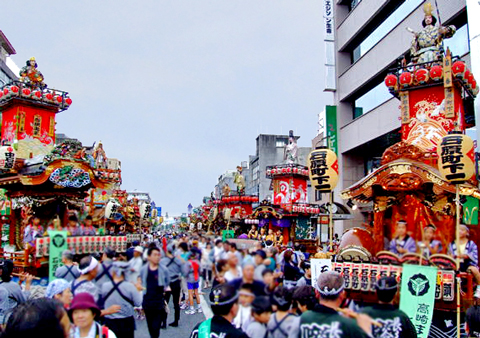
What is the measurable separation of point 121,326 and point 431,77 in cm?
1317

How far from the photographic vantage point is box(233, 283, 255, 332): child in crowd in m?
3.56

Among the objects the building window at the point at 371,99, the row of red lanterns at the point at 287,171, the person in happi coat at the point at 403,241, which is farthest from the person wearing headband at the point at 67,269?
the row of red lanterns at the point at 287,171

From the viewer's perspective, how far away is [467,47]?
1817 centimetres

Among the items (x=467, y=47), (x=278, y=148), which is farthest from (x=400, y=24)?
(x=278, y=148)

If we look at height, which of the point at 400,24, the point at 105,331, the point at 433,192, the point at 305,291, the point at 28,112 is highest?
the point at 400,24

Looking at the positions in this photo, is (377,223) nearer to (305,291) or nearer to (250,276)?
(305,291)

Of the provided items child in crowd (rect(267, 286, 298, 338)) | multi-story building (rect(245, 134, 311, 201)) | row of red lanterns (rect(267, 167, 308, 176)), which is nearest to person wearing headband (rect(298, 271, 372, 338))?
child in crowd (rect(267, 286, 298, 338))

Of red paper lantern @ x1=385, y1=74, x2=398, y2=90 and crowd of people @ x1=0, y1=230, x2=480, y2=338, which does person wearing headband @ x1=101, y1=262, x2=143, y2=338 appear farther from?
red paper lantern @ x1=385, y1=74, x2=398, y2=90

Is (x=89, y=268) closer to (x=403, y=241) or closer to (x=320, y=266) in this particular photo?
(x=403, y=241)

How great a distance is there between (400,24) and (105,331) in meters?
24.2

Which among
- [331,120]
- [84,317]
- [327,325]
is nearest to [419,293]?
[327,325]

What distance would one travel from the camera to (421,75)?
1448 cm

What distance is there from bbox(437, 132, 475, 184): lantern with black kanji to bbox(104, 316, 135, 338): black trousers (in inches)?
267

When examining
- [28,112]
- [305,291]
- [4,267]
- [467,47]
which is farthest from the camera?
[28,112]
